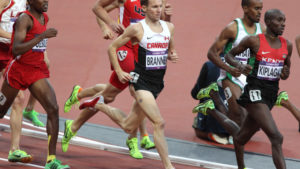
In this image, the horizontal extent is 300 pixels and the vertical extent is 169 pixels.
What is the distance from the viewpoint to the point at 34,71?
8.37 metres

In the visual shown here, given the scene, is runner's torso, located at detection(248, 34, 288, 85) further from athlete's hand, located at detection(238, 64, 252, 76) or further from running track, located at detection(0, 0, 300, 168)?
running track, located at detection(0, 0, 300, 168)

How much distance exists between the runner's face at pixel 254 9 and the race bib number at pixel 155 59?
149 centimetres

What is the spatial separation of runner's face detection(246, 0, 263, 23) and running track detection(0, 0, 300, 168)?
2240 millimetres

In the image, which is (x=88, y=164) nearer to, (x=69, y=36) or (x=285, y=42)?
(x=285, y=42)

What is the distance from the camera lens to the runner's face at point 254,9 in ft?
30.0

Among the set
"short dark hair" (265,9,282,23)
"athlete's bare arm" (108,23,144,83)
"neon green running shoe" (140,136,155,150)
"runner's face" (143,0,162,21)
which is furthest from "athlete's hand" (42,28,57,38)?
"short dark hair" (265,9,282,23)

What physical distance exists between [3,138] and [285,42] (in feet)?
15.2

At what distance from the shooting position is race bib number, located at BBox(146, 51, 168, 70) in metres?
8.43

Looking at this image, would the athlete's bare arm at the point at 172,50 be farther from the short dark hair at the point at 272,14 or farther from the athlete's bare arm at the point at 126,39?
the short dark hair at the point at 272,14

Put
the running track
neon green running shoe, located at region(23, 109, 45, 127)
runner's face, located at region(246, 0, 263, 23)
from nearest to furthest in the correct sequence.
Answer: runner's face, located at region(246, 0, 263, 23) → neon green running shoe, located at region(23, 109, 45, 127) → the running track

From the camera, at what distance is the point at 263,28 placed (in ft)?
30.9

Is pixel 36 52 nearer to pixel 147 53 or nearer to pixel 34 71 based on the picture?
pixel 34 71

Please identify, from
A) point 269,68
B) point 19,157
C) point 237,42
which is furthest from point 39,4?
point 269,68

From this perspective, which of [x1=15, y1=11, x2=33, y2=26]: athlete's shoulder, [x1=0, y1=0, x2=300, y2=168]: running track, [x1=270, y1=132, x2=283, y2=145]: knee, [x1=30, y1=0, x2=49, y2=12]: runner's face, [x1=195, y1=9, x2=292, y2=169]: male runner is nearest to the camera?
[x1=270, y1=132, x2=283, y2=145]: knee
